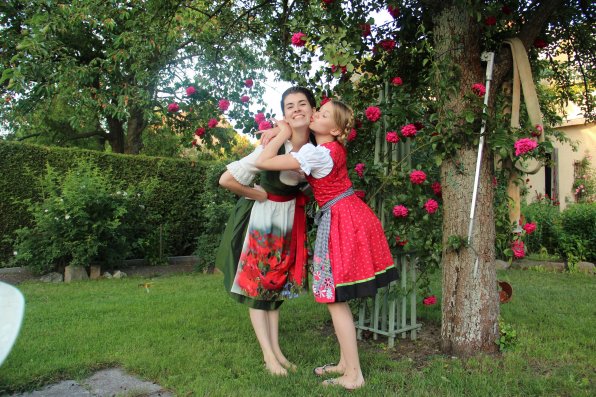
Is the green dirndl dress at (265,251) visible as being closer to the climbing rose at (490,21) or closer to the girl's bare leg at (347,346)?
the girl's bare leg at (347,346)

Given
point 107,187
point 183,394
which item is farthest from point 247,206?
point 107,187

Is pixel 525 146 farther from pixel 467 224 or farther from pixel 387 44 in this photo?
pixel 387 44

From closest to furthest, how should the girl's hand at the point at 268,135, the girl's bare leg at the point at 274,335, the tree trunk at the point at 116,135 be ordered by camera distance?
the girl's hand at the point at 268,135 → the girl's bare leg at the point at 274,335 → the tree trunk at the point at 116,135

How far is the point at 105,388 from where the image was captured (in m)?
2.46

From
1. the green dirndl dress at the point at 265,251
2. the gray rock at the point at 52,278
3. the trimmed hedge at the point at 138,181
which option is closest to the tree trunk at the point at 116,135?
the trimmed hedge at the point at 138,181

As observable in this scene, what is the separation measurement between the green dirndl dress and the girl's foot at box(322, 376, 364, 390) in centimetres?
54

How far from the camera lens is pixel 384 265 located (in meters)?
2.55

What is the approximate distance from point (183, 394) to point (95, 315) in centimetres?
204

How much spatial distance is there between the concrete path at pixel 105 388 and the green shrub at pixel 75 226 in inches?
156

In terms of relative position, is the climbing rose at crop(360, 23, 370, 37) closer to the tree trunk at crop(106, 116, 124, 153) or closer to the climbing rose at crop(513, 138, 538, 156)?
the climbing rose at crop(513, 138, 538, 156)

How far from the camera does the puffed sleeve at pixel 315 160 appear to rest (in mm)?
2375

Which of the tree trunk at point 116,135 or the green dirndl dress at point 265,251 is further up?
the tree trunk at point 116,135

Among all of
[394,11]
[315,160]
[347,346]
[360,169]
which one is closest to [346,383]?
[347,346]

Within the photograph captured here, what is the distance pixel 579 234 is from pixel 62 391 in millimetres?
7238
